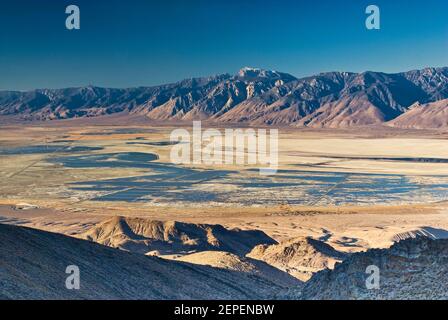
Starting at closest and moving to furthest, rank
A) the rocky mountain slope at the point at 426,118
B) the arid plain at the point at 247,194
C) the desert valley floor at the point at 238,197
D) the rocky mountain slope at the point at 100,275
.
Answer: the rocky mountain slope at the point at 100,275 → the desert valley floor at the point at 238,197 → the arid plain at the point at 247,194 → the rocky mountain slope at the point at 426,118

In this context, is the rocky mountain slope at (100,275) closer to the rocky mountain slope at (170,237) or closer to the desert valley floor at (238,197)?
the desert valley floor at (238,197)

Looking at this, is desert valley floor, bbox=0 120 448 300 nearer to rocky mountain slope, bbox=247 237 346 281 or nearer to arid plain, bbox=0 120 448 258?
arid plain, bbox=0 120 448 258

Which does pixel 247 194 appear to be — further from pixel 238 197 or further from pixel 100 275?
pixel 100 275

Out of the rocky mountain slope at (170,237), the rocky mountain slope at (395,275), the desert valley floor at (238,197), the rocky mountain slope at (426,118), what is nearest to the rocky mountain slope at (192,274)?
the rocky mountain slope at (395,275)

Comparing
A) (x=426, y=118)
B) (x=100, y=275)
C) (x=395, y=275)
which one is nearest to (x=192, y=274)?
(x=100, y=275)

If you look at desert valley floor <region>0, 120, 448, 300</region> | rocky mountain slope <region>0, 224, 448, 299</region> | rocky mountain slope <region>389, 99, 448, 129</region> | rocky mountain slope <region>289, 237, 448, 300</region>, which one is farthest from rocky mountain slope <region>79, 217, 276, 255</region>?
rocky mountain slope <region>389, 99, 448, 129</region>

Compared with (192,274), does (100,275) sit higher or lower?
higher
